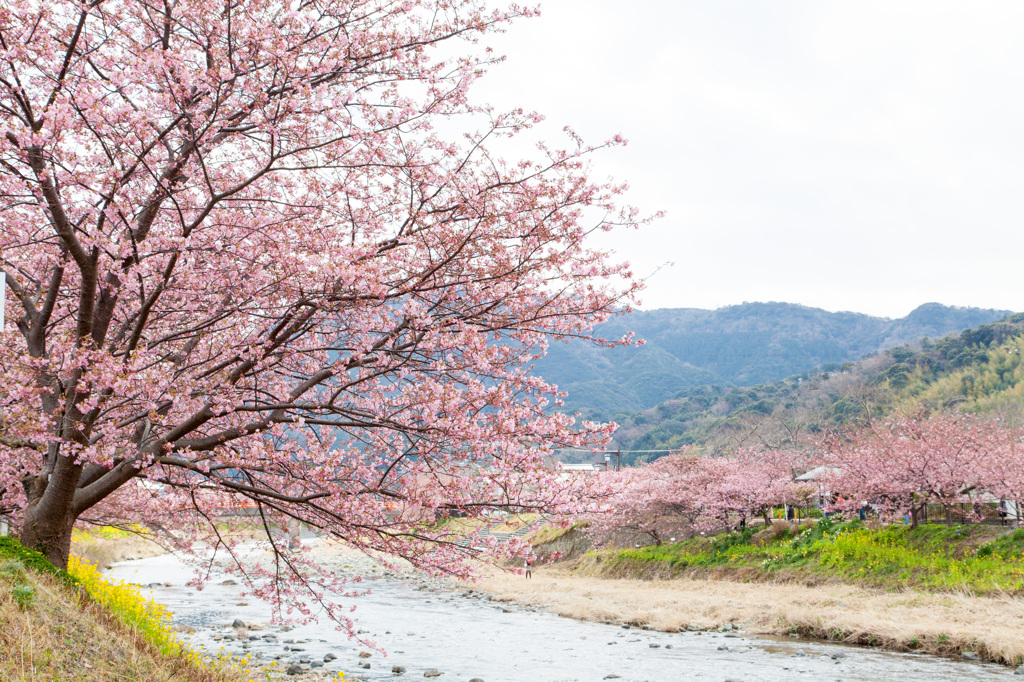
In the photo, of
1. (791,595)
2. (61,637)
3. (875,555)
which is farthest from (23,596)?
(875,555)

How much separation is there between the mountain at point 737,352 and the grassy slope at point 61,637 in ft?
410

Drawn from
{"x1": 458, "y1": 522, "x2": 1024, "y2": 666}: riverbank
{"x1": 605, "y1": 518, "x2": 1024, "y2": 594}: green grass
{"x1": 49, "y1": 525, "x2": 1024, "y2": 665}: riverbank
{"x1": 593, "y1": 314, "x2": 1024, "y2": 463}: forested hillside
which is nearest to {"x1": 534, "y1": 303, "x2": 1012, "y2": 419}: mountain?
{"x1": 593, "y1": 314, "x2": 1024, "y2": 463}: forested hillside

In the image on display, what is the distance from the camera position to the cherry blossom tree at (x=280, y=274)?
611cm

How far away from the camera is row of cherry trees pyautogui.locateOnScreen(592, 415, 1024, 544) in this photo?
20312mm

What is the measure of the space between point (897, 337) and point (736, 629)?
532 ft

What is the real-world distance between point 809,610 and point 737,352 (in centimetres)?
17205

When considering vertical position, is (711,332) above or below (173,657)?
above

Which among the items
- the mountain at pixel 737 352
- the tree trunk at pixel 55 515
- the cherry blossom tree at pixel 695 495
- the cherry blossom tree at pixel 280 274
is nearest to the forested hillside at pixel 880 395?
the cherry blossom tree at pixel 695 495

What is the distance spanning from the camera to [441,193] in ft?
23.5

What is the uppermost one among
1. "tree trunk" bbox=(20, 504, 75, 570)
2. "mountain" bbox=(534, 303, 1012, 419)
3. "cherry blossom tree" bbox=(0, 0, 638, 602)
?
"mountain" bbox=(534, 303, 1012, 419)

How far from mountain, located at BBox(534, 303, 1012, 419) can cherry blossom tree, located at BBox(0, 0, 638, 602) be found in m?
125

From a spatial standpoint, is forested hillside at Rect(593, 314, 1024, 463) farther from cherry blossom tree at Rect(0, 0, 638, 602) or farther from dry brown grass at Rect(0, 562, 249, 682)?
dry brown grass at Rect(0, 562, 249, 682)

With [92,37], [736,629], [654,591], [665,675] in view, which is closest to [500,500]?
[92,37]

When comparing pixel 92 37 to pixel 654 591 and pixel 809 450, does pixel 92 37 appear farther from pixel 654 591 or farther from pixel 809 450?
pixel 809 450
